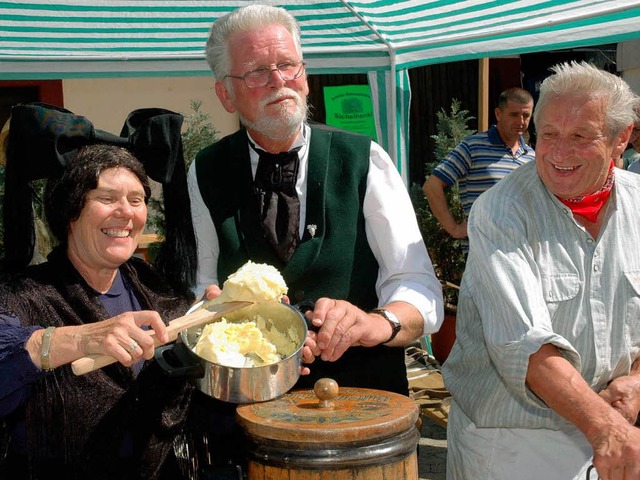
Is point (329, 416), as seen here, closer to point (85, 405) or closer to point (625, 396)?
point (85, 405)

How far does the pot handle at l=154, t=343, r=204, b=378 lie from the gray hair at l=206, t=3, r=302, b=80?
869mm

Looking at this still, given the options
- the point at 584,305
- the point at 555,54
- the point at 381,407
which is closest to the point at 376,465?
the point at 381,407

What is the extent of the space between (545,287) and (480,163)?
11.8ft

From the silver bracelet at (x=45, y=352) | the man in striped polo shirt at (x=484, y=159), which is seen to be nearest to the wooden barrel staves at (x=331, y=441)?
the silver bracelet at (x=45, y=352)

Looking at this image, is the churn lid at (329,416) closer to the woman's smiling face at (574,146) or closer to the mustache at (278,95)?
the woman's smiling face at (574,146)

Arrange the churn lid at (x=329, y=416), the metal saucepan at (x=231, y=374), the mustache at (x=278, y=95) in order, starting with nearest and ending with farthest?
the churn lid at (x=329, y=416), the metal saucepan at (x=231, y=374), the mustache at (x=278, y=95)

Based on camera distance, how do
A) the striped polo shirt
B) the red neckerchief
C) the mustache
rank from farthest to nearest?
the striped polo shirt, the mustache, the red neckerchief

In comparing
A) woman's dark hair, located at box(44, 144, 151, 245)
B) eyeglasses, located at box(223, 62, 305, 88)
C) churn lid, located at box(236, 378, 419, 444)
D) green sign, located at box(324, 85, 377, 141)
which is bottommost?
churn lid, located at box(236, 378, 419, 444)

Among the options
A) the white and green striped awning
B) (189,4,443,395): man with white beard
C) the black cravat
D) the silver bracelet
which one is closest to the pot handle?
the silver bracelet

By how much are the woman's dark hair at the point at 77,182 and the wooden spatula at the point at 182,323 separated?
1.49 ft

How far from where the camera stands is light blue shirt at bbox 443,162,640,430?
1.93 metres

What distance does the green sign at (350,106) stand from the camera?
5.95 metres

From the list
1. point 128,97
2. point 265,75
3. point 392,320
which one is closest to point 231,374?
point 392,320

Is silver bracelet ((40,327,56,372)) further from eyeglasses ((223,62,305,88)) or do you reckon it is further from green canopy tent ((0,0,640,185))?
green canopy tent ((0,0,640,185))
